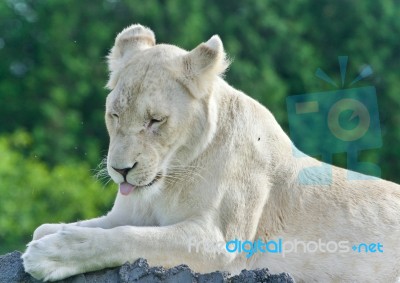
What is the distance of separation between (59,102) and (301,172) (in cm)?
1296

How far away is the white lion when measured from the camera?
5.45m

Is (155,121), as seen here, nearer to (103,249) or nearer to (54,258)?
(103,249)

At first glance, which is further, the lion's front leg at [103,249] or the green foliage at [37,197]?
the green foliage at [37,197]

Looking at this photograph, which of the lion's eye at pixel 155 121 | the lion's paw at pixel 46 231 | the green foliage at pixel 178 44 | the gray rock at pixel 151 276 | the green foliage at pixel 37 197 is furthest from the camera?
the green foliage at pixel 178 44

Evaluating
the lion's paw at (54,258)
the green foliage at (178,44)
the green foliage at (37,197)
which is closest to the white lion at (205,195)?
the lion's paw at (54,258)

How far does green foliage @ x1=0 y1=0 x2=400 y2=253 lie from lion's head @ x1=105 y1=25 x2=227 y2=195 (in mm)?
11429

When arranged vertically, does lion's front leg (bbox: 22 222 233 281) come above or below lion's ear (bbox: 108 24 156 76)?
below

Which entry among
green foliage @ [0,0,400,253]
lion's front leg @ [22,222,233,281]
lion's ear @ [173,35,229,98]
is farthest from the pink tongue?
green foliage @ [0,0,400,253]

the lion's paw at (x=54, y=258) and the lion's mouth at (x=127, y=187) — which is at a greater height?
the lion's mouth at (x=127, y=187)

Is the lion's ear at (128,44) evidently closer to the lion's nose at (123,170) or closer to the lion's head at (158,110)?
the lion's head at (158,110)

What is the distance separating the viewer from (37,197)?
15375mm

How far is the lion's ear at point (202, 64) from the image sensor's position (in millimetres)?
5848

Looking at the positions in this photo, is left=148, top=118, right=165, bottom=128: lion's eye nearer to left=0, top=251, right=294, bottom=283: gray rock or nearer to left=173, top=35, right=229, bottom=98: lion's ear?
left=173, top=35, right=229, bottom=98: lion's ear

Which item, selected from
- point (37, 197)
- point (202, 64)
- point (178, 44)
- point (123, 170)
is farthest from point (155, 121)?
point (178, 44)
